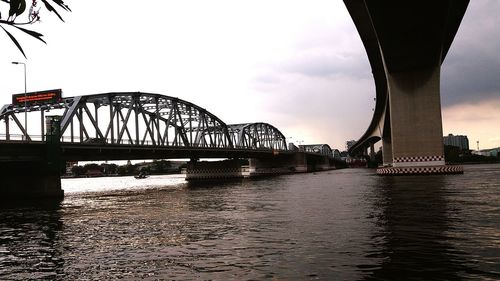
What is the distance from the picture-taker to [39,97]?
92500mm

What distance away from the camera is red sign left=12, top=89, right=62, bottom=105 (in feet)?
294

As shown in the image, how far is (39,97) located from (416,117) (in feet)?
247

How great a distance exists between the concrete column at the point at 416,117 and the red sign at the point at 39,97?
6493cm

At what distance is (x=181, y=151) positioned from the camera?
92.6m

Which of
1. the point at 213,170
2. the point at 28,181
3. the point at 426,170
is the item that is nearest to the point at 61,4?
the point at 28,181

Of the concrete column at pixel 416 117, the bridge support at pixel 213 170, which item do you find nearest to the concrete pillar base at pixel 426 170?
the concrete column at pixel 416 117

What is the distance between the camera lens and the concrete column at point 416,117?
54409 millimetres

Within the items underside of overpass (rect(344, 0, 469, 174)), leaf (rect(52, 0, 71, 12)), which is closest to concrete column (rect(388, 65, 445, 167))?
underside of overpass (rect(344, 0, 469, 174))

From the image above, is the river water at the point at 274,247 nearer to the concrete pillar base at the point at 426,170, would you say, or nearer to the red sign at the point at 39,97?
the concrete pillar base at the point at 426,170

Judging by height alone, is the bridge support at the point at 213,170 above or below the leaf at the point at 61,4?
below

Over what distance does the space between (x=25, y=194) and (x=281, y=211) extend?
1519 inches

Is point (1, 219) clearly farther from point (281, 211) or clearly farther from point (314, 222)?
point (314, 222)

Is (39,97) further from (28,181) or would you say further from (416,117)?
(416,117)

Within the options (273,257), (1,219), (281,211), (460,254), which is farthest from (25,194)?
(460,254)
